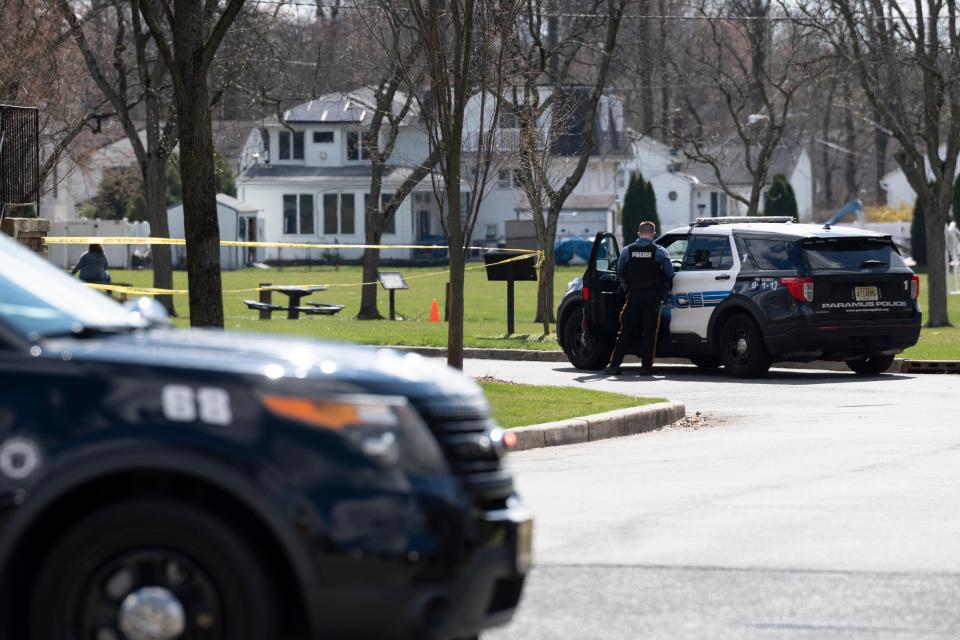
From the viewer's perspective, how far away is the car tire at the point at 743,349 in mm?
20047

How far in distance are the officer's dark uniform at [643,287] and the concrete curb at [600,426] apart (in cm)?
436

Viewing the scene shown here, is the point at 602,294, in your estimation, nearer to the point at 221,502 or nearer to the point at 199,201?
the point at 199,201

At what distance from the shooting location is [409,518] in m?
4.80

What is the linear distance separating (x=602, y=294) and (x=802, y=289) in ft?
8.81

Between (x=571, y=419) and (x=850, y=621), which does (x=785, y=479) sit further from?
(x=850, y=621)

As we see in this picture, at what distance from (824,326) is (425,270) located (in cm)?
4807

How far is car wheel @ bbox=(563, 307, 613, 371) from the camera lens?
70.6 feet

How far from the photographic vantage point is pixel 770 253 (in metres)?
20.1

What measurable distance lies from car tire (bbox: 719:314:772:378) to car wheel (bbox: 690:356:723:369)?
3.40 ft

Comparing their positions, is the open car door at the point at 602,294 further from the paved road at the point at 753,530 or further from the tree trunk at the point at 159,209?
the tree trunk at the point at 159,209

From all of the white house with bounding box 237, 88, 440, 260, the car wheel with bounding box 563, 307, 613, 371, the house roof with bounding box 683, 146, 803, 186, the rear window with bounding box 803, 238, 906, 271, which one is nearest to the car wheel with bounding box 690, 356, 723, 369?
the car wheel with bounding box 563, 307, 613, 371

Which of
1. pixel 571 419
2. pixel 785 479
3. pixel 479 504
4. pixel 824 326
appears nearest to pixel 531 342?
pixel 824 326

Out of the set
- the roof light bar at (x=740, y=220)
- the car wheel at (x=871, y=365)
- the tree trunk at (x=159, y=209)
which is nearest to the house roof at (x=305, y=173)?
the tree trunk at (x=159, y=209)

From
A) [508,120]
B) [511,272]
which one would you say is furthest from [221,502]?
[508,120]
